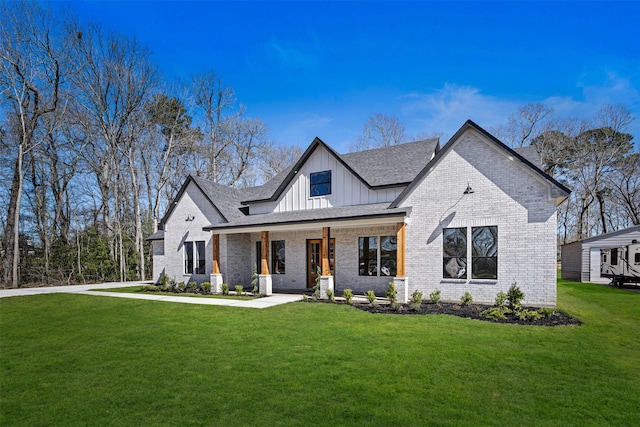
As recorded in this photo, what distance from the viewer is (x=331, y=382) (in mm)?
4941

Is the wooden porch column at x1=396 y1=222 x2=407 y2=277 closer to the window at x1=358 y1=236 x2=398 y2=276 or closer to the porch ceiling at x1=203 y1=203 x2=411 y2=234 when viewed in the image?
the porch ceiling at x1=203 y1=203 x2=411 y2=234

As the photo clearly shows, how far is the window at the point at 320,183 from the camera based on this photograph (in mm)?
15852

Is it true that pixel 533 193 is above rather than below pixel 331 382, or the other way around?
above

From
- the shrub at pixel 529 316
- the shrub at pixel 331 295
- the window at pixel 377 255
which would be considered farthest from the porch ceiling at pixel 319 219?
the shrub at pixel 529 316

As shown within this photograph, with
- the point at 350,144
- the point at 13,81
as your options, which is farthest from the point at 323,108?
the point at 13,81

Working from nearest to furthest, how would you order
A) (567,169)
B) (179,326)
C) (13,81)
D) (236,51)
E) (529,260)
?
(179,326) → (529,260) → (236,51) → (13,81) → (567,169)

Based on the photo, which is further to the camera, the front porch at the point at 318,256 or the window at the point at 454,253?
the front porch at the point at 318,256

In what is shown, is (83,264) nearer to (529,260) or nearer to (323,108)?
(323,108)

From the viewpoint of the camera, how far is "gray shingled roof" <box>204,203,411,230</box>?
41.4ft

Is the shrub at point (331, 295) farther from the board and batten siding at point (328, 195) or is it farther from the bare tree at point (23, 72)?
the bare tree at point (23, 72)

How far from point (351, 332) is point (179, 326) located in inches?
181

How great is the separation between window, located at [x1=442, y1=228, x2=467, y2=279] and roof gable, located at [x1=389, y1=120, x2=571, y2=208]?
6.67ft

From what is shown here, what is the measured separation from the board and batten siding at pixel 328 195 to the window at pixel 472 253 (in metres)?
3.20

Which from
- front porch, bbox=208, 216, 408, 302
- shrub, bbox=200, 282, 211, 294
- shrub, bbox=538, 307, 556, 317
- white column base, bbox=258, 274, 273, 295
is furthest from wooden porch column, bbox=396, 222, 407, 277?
shrub, bbox=200, 282, 211, 294
